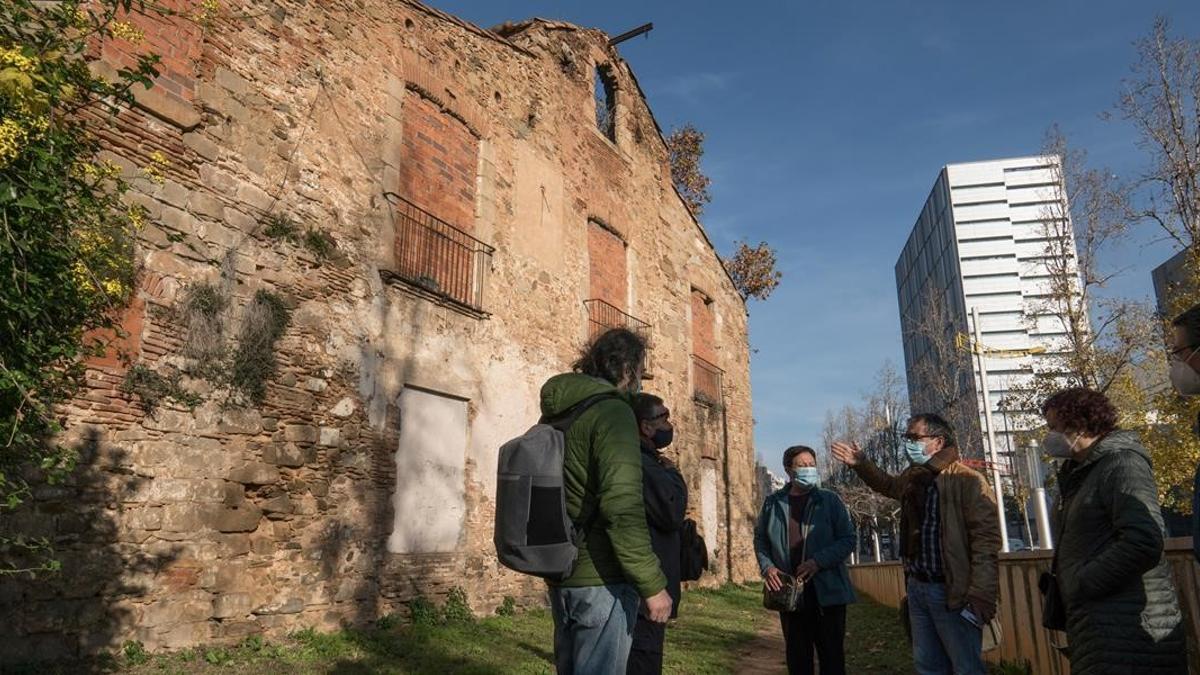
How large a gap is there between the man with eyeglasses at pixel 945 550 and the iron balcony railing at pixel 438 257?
628 centimetres

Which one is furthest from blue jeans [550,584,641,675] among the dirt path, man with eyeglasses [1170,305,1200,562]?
the dirt path

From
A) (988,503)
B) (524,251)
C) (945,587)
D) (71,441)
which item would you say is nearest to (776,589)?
(945,587)

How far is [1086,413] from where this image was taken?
131 inches

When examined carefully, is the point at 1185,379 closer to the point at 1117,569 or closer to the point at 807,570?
the point at 1117,569

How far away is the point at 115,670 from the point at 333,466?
263 cm

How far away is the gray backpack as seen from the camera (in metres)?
2.76

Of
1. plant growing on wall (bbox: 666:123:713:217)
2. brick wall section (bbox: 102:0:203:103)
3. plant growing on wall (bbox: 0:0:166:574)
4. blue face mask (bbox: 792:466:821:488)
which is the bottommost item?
blue face mask (bbox: 792:466:821:488)

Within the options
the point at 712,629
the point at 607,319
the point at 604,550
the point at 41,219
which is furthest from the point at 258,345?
the point at 607,319

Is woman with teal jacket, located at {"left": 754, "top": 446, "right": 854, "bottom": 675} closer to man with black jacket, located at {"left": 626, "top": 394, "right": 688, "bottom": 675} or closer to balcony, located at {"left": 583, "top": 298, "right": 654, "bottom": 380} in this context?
man with black jacket, located at {"left": 626, "top": 394, "right": 688, "bottom": 675}

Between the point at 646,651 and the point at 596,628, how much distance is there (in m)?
0.63

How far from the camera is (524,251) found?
11.5 m

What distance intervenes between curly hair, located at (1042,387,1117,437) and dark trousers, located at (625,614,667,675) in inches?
77.0

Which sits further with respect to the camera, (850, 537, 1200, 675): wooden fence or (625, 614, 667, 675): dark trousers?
(850, 537, 1200, 675): wooden fence

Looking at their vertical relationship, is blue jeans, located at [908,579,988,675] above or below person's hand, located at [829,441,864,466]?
below
